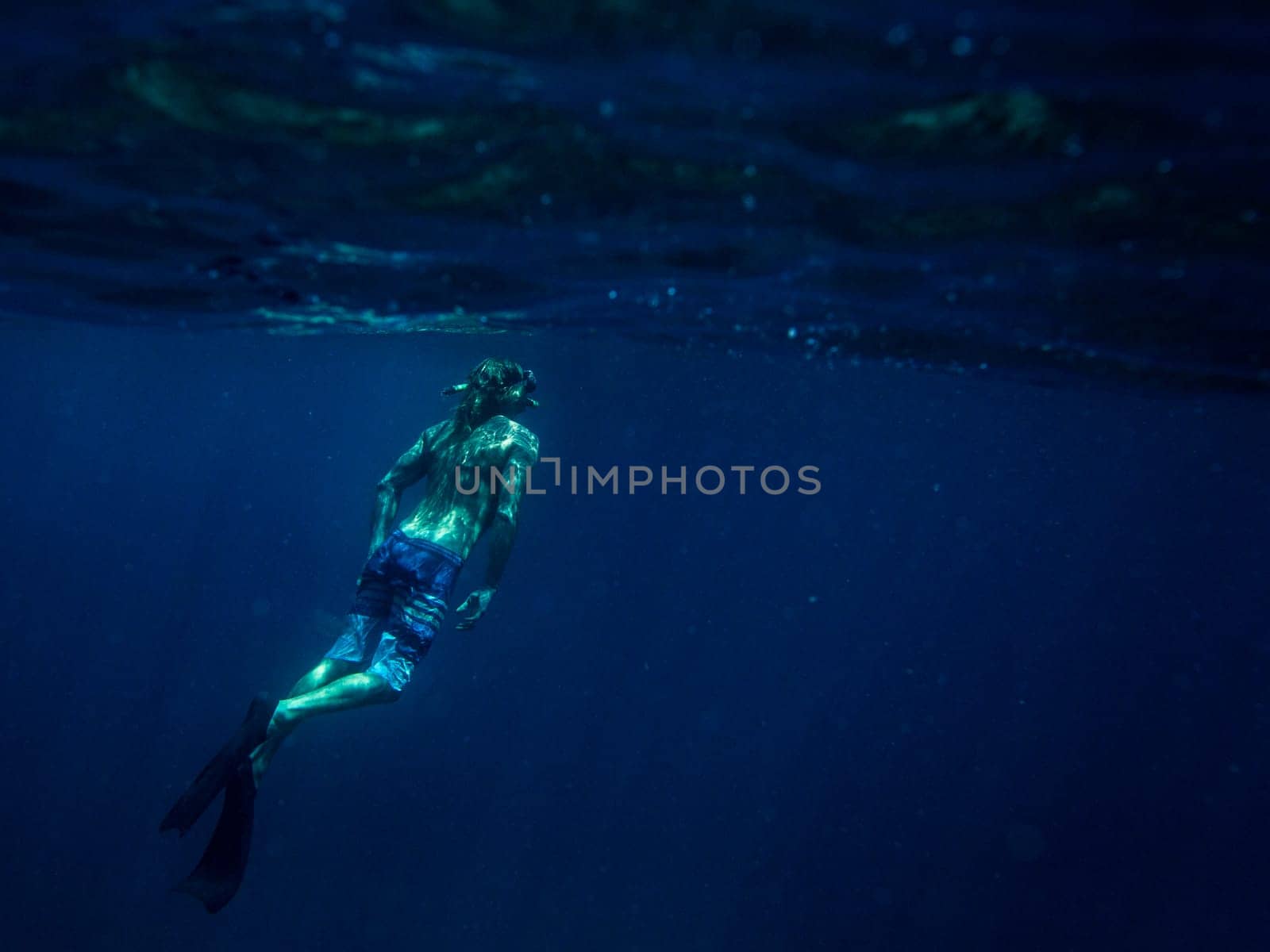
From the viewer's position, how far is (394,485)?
8758 millimetres

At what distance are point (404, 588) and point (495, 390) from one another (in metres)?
2.58

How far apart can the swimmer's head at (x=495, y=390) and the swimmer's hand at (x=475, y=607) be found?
2.35 meters

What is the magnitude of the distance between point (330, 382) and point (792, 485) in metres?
27.2

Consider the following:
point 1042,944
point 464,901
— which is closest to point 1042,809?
point 1042,944

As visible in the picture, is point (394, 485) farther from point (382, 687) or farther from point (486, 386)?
point (382, 687)

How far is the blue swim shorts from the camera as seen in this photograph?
293 inches

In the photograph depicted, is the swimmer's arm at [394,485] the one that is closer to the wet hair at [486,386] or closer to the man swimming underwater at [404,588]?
the man swimming underwater at [404,588]

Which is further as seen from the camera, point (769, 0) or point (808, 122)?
point (808, 122)

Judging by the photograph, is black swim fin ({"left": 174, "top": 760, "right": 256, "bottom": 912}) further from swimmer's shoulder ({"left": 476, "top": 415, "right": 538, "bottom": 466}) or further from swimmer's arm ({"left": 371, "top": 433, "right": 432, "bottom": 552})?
swimmer's shoulder ({"left": 476, "top": 415, "right": 538, "bottom": 466})

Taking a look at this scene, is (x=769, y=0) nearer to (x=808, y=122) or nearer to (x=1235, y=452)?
(x=808, y=122)

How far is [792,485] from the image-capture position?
47.4m

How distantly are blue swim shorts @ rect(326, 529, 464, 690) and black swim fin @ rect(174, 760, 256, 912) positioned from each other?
56.0 inches

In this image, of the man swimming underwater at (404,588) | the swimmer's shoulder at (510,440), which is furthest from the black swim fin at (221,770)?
the swimmer's shoulder at (510,440)

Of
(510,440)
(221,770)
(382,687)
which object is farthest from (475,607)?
(221,770)
